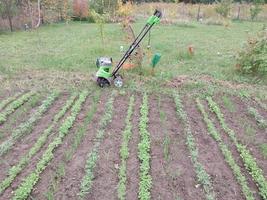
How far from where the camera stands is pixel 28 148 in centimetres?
554

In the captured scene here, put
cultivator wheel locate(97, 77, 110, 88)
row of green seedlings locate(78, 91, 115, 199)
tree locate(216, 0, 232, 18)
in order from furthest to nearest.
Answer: tree locate(216, 0, 232, 18) → cultivator wheel locate(97, 77, 110, 88) → row of green seedlings locate(78, 91, 115, 199)

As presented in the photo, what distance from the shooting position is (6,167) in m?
5.05

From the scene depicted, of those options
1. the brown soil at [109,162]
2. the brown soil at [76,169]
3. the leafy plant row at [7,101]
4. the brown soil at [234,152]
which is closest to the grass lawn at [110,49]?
the leafy plant row at [7,101]

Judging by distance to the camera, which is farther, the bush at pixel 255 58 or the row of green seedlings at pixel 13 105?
the bush at pixel 255 58

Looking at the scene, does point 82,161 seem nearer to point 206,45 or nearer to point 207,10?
point 206,45

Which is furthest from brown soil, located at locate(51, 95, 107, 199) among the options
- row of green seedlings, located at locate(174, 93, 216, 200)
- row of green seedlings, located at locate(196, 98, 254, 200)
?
row of green seedlings, located at locate(196, 98, 254, 200)

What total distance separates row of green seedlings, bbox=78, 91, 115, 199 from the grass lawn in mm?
2631

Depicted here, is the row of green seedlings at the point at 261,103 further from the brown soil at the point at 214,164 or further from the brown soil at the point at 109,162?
the brown soil at the point at 109,162

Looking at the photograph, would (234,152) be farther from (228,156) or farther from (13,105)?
(13,105)

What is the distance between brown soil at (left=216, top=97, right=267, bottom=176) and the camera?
18.3 feet

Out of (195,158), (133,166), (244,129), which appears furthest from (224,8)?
(133,166)

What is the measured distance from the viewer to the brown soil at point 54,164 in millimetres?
4566

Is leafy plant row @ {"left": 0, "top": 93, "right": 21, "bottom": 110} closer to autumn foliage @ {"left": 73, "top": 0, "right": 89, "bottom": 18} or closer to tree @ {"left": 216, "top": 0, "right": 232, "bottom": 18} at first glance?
autumn foliage @ {"left": 73, "top": 0, "right": 89, "bottom": 18}

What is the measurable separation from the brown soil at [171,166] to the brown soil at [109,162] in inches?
21.7
